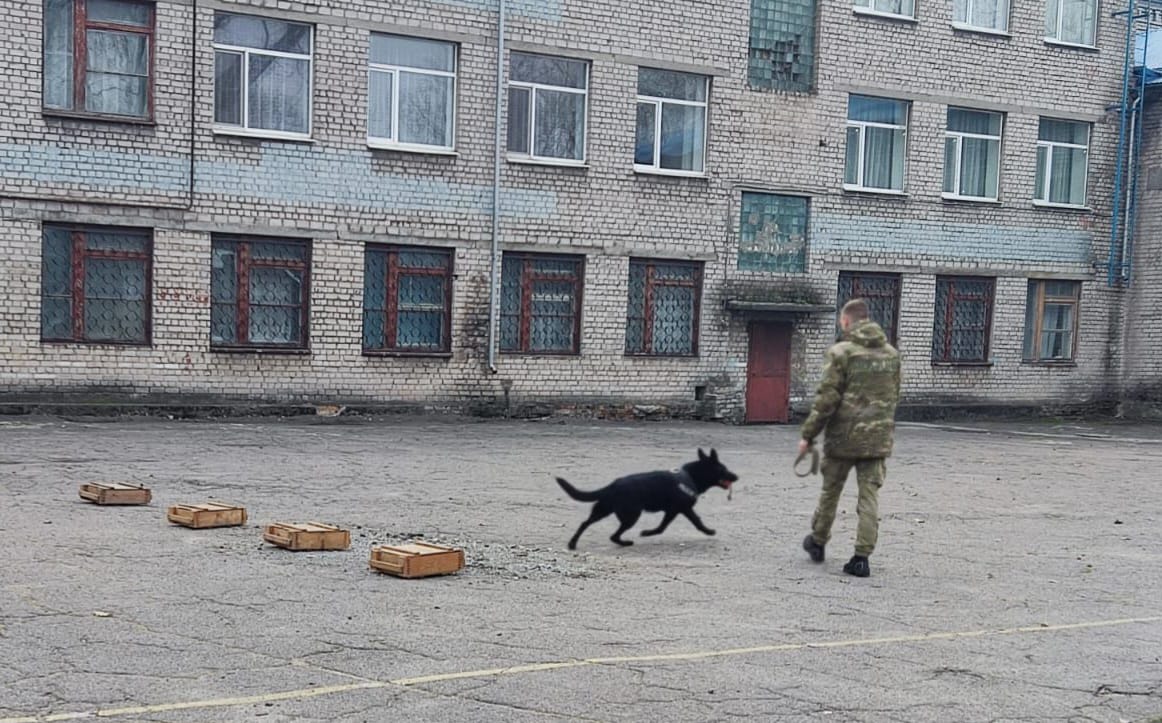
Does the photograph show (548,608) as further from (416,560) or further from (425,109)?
(425,109)

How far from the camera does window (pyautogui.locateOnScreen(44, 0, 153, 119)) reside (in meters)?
18.5

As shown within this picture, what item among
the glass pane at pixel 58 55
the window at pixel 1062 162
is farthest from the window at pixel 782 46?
the glass pane at pixel 58 55

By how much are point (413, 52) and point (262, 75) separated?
2.47m

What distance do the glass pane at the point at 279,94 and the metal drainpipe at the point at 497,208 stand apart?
3045mm

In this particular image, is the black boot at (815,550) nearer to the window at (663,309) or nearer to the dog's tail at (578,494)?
the dog's tail at (578,494)

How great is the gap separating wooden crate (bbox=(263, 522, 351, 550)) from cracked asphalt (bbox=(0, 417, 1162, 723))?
4.0 inches

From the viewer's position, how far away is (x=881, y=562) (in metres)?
9.53

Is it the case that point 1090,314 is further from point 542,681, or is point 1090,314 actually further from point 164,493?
point 542,681

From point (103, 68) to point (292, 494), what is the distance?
31.2ft

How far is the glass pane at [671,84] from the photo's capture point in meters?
22.9

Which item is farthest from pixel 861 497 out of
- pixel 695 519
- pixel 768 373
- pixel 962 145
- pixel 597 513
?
pixel 962 145

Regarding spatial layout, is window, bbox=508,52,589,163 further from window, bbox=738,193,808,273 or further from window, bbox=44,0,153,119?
window, bbox=44,0,153,119

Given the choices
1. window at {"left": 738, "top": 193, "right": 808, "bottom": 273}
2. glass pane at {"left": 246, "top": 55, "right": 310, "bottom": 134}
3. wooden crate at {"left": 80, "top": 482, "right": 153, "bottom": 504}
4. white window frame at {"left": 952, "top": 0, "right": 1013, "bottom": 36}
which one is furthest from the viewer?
white window frame at {"left": 952, "top": 0, "right": 1013, "bottom": 36}

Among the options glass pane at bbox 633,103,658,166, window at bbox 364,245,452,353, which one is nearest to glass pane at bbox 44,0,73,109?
window at bbox 364,245,452,353
